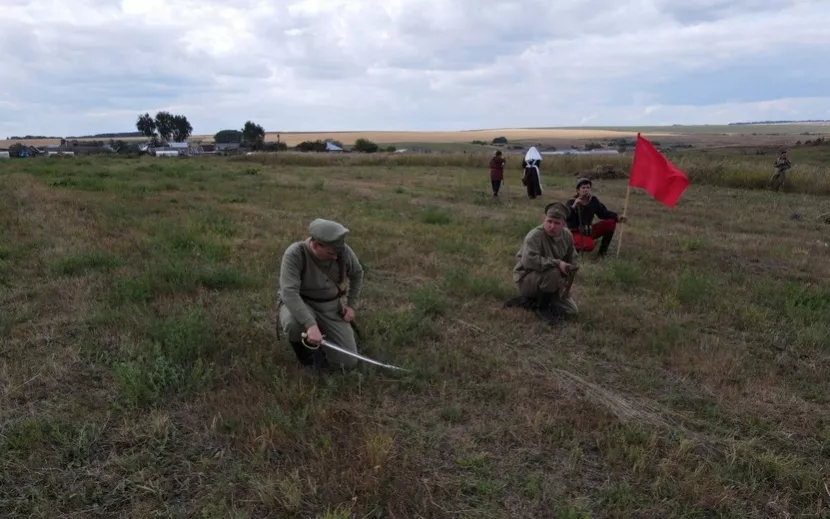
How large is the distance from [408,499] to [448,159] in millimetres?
34327

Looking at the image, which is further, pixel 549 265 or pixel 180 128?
pixel 180 128

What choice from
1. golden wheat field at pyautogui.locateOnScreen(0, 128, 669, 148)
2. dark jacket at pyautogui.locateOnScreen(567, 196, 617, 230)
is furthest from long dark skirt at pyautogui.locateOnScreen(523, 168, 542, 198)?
golden wheat field at pyautogui.locateOnScreen(0, 128, 669, 148)

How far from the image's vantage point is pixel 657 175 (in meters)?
8.17

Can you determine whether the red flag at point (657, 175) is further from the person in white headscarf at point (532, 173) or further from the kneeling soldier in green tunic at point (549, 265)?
the person in white headscarf at point (532, 173)

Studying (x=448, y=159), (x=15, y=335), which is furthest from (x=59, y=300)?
(x=448, y=159)

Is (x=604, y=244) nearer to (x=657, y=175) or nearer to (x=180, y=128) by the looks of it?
(x=657, y=175)

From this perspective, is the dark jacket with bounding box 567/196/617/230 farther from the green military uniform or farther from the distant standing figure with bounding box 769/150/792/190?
the distant standing figure with bounding box 769/150/792/190

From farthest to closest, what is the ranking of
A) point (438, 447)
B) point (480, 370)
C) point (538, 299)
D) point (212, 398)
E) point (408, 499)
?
point (538, 299) → point (480, 370) → point (212, 398) → point (438, 447) → point (408, 499)

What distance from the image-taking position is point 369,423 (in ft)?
12.1

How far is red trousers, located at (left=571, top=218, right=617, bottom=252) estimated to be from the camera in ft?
28.4

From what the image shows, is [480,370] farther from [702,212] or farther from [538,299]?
[702,212]

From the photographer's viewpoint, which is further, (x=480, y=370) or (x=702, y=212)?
(x=702, y=212)

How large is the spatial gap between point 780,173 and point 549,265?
17719mm

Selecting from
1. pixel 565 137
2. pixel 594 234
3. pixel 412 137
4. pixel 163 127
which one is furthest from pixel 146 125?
pixel 594 234
